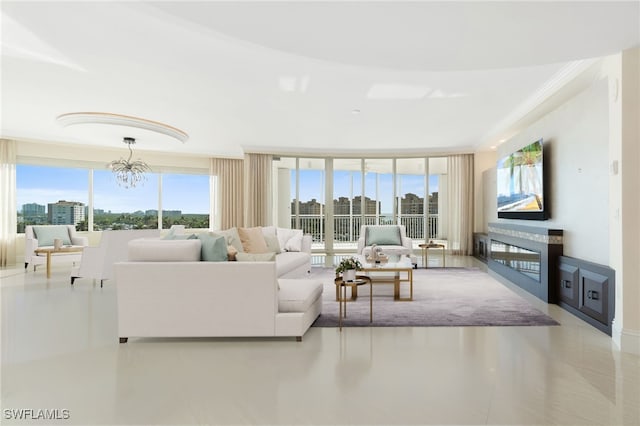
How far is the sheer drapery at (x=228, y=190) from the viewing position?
9.67 metres

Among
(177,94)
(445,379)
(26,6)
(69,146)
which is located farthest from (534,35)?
(69,146)

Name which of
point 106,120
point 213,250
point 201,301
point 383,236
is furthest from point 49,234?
point 383,236

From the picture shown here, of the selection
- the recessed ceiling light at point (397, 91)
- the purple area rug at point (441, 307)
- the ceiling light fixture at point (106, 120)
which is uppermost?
the recessed ceiling light at point (397, 91)

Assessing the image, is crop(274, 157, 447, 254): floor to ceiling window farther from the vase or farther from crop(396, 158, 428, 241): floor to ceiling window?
the vase

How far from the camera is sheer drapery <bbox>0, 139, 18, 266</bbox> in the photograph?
7.14 metres

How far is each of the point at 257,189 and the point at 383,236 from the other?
3.49m

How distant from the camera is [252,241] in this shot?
5.15m

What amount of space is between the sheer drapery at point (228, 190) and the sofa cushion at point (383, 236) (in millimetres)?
4078

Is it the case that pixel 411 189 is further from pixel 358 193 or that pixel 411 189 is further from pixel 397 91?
pixel 397 91

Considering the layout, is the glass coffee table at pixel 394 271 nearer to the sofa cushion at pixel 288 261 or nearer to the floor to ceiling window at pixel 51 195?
the sofa cushion at pixel 288 261

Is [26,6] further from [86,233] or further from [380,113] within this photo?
[86,233]

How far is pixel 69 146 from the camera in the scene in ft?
26.6

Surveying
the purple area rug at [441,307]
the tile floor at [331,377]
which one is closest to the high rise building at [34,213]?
the tile floor at [331,377]

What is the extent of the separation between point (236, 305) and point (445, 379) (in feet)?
5.42
